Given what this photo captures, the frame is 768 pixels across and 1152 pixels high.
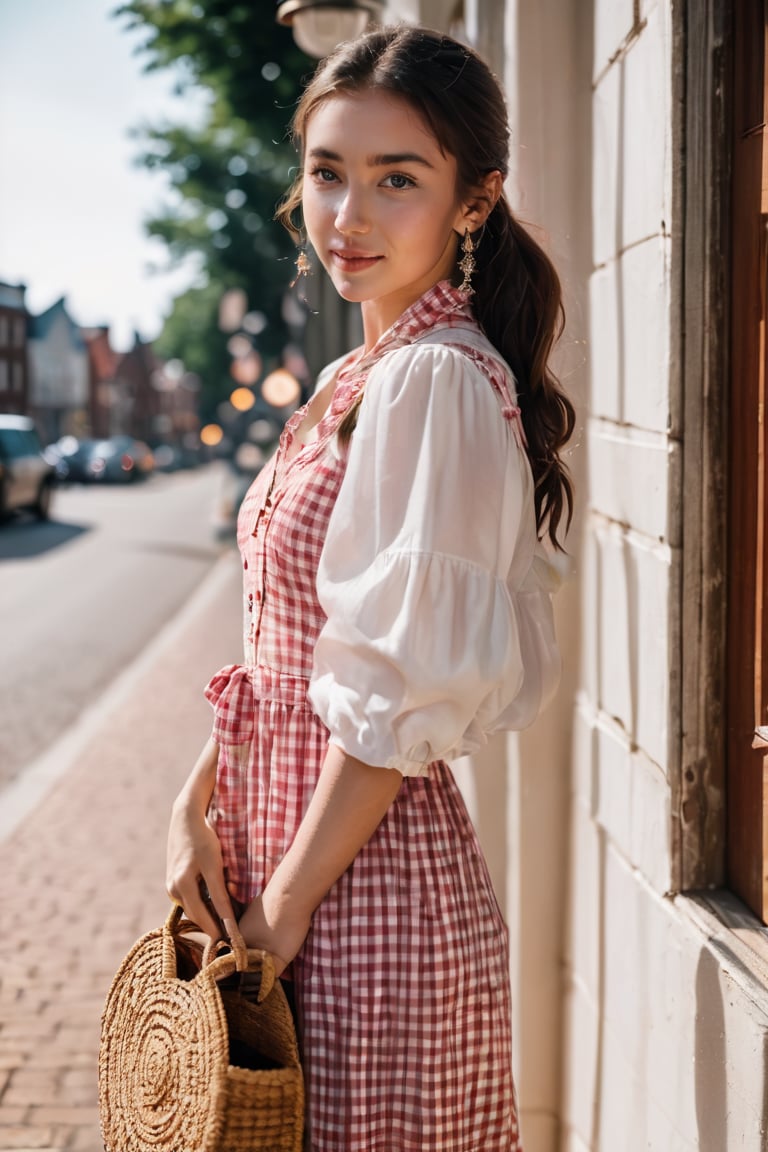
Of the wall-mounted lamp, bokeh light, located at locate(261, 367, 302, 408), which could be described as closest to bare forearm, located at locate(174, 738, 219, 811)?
the wall-mounted lamp

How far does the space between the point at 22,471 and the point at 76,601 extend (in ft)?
26.9

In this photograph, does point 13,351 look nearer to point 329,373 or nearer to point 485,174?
point 329,373

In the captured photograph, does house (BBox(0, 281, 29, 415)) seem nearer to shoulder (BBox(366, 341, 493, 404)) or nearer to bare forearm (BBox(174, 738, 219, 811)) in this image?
bare forearm (BBox(174, 738, 219, 811))

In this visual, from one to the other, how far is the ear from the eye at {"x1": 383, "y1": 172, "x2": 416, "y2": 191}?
93mm

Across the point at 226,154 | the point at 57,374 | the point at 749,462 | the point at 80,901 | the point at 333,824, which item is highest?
the point at 57,374

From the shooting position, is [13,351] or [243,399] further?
[13,351]

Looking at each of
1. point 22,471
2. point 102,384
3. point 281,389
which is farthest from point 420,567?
point 102,384

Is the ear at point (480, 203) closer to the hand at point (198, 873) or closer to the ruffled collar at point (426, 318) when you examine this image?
the ruffled collar at point (426, 318)

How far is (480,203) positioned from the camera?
63.5 inches

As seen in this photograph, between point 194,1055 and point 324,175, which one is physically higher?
point 324,175

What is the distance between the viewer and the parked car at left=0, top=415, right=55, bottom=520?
20000 millimetres

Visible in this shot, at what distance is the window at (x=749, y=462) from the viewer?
4.98ft

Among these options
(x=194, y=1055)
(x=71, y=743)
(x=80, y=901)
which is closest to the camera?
(x=194, y=1055)

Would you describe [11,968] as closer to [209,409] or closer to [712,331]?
[712,331]
